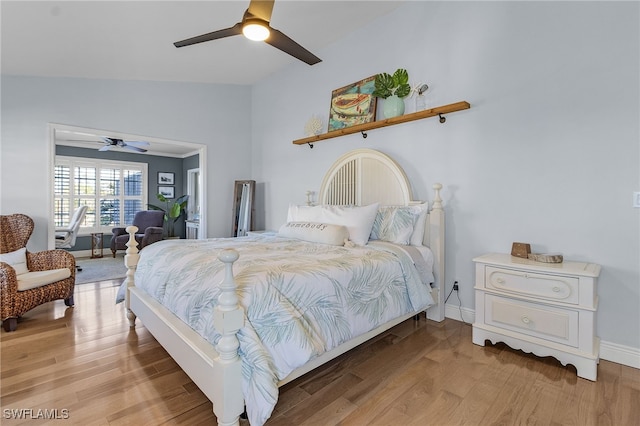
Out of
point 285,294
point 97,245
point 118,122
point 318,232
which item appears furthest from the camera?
point 97,245

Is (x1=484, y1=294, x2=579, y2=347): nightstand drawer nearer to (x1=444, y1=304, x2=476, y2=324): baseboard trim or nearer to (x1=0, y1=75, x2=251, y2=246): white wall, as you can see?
(x1=444, y1=304, x2=476, y2=324): baseboard trim

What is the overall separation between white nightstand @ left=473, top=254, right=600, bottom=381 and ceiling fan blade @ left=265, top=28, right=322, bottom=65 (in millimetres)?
2077

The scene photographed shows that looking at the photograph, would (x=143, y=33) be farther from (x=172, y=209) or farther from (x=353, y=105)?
(x=172, y=209)

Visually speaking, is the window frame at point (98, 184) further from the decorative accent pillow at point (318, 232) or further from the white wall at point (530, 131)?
the white wall at point (530, 131)

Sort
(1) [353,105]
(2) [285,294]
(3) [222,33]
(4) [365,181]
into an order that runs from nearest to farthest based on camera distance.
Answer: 1. (2) [285,294]
2. (3) [222,33]
3. (4) [365,181]
4. (1) [353,105]

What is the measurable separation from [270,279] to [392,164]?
2.08 m

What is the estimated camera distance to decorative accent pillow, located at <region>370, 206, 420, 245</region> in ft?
8.87

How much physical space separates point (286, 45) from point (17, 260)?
3189 mm

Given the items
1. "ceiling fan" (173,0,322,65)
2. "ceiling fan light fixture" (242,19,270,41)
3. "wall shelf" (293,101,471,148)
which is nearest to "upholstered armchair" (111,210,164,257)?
"wall shelf" (293,101,471,148)

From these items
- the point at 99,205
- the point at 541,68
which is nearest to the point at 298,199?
the point at 541,68

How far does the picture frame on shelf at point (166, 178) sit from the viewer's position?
748 centimetres

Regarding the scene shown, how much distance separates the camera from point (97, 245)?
20.8 ft

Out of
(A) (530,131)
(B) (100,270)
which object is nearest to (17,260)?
A: (B) (100,270)

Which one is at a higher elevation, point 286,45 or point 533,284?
point 286,45
